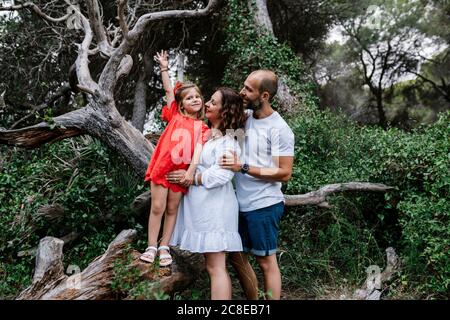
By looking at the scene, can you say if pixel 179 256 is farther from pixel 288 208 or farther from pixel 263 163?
pixel 288 208

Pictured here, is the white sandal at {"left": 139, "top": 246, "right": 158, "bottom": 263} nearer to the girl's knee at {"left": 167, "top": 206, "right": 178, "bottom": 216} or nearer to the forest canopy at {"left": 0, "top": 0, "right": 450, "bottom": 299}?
the forest canopy at {"left": 0, "top": 0, "right": 450, "bottom": 299}

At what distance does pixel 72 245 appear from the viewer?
4988 millimetres

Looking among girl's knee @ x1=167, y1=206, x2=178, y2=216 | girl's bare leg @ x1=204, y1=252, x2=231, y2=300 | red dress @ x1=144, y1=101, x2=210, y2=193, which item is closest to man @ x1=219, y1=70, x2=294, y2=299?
girl's bare leg @ x1=204, y1=252, x2=231, y2=300

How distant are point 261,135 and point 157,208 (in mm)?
990

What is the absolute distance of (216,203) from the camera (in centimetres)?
314

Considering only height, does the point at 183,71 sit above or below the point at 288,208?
above

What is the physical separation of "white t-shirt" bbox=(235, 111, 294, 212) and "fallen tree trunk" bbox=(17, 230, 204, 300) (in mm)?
873

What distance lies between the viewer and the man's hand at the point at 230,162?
10.1 feet

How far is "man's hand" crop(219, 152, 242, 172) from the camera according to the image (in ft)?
10.1

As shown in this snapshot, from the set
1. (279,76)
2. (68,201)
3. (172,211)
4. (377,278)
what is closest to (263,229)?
(172,211)

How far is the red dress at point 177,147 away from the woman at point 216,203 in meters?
0.12

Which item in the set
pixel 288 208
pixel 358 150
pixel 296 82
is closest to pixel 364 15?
pixel 296 82

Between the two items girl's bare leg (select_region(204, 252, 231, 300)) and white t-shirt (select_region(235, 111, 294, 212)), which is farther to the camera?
white t-shirt (select_region(235, 111, 294, 212))

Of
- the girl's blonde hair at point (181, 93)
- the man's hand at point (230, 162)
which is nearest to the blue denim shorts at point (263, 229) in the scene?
the man's hand at point (230, 162)
